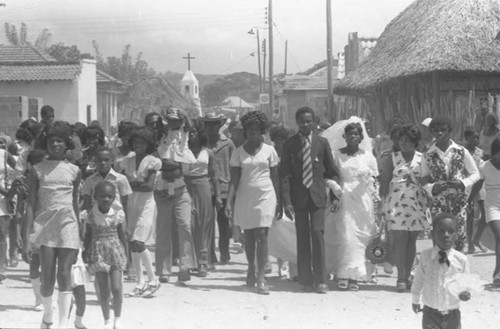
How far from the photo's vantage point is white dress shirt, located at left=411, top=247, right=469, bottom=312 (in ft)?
22.0

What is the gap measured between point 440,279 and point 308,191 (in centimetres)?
349

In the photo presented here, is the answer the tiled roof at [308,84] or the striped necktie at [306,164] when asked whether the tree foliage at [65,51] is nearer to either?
the tiled roof at [308,84]

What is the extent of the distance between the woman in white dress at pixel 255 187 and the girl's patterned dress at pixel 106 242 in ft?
6.72

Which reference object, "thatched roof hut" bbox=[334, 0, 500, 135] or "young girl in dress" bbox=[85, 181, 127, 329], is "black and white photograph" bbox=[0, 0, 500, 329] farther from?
"thatched roof hut" bbox=[334, 0, 500, 135]

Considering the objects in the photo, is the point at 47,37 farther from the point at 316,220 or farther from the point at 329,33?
the point at 316,220

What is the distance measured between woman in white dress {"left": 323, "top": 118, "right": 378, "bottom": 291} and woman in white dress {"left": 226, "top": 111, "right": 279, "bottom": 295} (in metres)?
0.72

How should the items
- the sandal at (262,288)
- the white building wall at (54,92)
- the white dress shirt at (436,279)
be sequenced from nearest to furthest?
the white dress shirt at (436,279), the sandal at (262,288), the white building wall at (54,92)

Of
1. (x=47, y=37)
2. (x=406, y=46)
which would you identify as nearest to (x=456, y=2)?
(x=406, y=46)

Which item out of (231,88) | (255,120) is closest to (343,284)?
(255,120)

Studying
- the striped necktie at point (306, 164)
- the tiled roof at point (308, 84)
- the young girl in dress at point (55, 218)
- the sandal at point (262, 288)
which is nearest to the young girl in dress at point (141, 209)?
the sandal at point (262, 288)

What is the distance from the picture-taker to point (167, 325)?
8383 mm

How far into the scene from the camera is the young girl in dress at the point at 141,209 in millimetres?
9727

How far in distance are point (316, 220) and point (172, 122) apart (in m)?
1.92

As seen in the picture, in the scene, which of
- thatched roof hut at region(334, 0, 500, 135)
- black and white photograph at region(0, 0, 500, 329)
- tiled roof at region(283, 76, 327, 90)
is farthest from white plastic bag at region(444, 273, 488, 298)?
tiled roof at region(283, 76, 327, 90)
